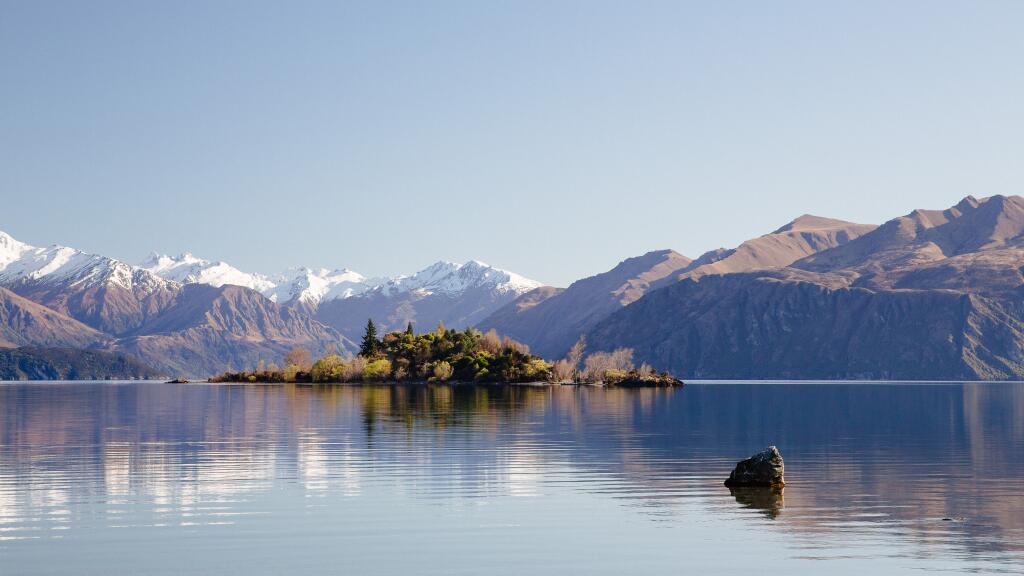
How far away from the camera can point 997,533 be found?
49875 mm

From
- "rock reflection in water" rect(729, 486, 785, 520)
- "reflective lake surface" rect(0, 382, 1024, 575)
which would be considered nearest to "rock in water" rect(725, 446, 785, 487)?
"rock reflection in water" rect(729, 486, 785, 520)

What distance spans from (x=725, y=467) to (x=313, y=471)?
93.8 ft

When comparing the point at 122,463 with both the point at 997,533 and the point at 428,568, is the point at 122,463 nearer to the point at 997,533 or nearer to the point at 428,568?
the point at 428,568

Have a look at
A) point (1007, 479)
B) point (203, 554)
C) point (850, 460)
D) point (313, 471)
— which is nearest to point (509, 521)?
point (203, 554)

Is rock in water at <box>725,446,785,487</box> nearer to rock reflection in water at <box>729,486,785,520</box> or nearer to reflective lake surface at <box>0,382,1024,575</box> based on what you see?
rock reflection in water at <box>729,486,785,520</box>

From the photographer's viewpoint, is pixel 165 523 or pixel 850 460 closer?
pixel 165 523

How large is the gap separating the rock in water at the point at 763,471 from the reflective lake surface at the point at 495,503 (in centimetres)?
148

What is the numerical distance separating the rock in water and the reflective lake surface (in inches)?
58.1

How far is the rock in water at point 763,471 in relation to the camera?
6594cm

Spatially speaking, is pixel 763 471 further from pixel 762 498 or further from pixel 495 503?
pixel 495 503

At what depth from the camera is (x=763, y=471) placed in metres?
66.1

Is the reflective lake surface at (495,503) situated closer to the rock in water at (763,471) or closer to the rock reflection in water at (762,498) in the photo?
the rock reflection in water at (762,498)

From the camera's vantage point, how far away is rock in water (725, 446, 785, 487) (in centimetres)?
6594

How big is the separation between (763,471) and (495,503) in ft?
55.0
